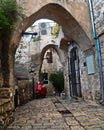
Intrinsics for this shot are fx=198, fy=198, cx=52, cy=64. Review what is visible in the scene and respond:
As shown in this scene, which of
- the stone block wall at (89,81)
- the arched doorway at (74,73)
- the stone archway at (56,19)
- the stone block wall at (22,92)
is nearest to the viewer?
the stone archway at (56,19)

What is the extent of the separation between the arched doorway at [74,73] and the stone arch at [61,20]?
1581mm

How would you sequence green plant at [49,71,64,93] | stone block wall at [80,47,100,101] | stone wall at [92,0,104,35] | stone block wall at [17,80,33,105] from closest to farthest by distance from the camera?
stone wall at [92,0,104,35] < stone block wall at [80,47,100,101] < stone block wall at [17,80,33,105] < green plant at [49,71,64,93]

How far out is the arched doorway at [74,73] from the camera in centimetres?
895

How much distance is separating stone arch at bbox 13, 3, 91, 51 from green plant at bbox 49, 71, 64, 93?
778cm

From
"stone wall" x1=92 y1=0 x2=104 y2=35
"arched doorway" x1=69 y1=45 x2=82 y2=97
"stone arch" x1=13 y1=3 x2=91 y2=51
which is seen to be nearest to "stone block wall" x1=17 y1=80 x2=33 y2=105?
"arched doorway" x1=69 y1=45 x2=82 y2=97

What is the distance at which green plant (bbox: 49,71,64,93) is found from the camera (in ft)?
49.9

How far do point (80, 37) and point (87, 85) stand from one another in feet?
6.15

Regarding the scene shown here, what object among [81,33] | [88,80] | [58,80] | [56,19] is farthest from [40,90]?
[81,33]

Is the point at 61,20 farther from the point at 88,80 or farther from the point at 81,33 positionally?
the point at 88,80

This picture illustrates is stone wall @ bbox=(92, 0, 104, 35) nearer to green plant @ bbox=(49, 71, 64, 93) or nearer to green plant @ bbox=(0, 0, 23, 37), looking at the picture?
green plant @ bbox=(0, 0, 23, 37)

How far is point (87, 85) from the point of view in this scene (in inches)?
302

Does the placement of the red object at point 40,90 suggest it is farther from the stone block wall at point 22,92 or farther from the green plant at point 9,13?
the green plant at point 9,13

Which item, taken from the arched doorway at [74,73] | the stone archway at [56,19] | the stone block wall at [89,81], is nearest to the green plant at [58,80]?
the arched doorway at [74,73]

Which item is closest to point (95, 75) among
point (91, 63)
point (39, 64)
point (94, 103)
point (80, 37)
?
point (91, 63)
